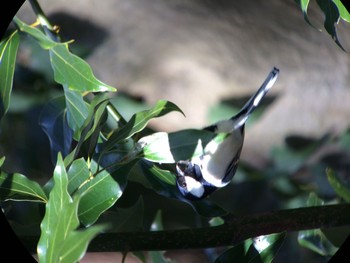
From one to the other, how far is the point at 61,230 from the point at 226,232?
0.16m

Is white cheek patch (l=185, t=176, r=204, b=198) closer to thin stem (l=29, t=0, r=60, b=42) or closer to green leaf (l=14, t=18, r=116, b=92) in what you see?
green leaf (l=14, t=18, r=116, b=92)

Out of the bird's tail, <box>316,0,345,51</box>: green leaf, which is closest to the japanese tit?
the bird's tail

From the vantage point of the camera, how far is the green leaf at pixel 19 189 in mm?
549

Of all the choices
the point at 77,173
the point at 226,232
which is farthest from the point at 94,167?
the point at 226,232

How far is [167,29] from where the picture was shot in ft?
5.47

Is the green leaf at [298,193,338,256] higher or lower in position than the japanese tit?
lower

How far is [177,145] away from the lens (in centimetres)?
48

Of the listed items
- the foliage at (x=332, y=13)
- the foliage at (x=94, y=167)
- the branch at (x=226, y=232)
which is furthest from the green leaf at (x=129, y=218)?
the foliage at (x=332, y=13)

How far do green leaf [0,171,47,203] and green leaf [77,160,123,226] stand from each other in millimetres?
45

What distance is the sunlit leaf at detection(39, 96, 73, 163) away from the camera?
2.10 feet

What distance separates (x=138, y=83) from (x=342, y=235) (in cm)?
114

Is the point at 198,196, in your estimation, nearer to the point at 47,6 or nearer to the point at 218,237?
the point at 218,237

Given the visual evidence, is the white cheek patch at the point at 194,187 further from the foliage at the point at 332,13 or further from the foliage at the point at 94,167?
the foliage at the point at 332,13

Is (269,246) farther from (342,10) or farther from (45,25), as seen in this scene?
(45,25)
